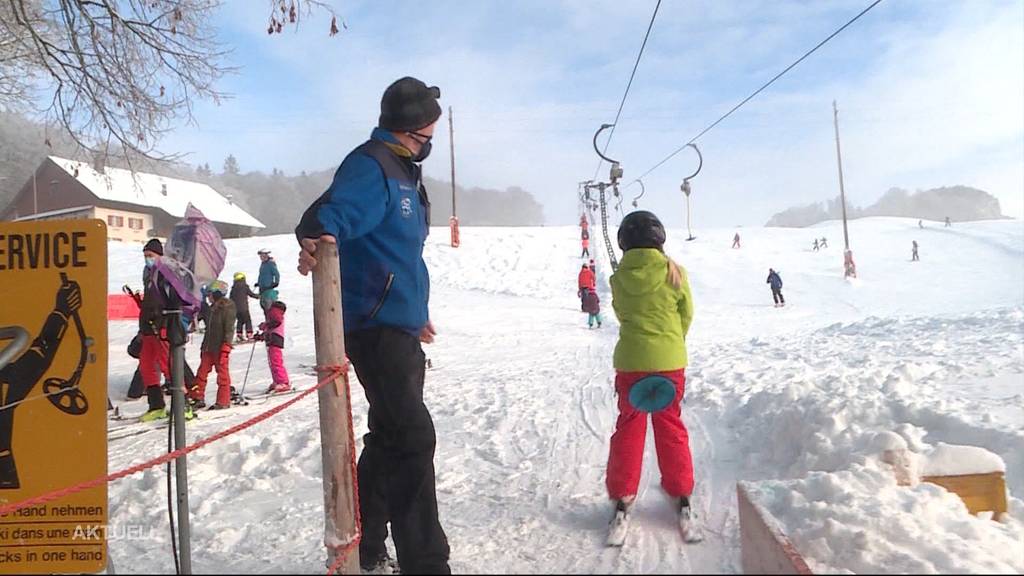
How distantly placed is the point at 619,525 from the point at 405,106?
2187 millimetres

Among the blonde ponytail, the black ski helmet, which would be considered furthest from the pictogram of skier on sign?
the blonde ponytail

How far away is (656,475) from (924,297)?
85.7 feet

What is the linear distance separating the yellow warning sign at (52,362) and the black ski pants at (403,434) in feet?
3.88

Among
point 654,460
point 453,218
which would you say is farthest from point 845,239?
point 654,460

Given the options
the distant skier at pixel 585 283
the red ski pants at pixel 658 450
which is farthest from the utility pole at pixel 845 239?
the red ski pants at pixel 658 450

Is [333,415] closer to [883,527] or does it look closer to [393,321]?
[393,321]

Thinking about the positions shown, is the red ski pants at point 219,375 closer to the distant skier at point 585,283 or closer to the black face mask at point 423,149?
the black face mask at point 423,149

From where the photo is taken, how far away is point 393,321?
2.40 meters

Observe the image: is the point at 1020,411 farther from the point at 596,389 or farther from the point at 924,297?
the point at 924,297

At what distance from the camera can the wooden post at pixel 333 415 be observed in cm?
194

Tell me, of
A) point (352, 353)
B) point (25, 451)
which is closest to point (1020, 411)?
point (352, 353)

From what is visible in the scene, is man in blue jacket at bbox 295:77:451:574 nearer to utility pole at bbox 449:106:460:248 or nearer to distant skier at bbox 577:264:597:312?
distant skier at bbox 577:264:597:312

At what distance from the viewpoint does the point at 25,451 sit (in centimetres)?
266

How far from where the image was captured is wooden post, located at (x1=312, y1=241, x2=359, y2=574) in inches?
76.3
